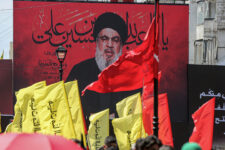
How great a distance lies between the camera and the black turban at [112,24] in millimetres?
34094

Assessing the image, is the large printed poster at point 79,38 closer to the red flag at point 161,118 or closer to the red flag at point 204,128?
the red flag at point 161,118

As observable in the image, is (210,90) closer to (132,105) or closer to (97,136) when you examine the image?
(97,136)

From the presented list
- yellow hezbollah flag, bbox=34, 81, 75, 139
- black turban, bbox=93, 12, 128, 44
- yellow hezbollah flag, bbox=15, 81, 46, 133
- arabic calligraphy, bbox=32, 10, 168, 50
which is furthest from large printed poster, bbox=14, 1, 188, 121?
yellow hezbollah flag, bbox=34, 81, 75, 139

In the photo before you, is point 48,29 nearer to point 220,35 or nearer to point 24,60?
point 24,60

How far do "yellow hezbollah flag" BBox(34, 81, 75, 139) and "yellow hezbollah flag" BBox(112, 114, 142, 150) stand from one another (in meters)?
1.60

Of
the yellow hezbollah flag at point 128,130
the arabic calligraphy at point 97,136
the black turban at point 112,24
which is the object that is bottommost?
the arabic calligraphy at point 97,136

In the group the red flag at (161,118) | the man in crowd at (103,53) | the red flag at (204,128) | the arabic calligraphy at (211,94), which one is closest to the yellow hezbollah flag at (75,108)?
the red flag at (161,118)

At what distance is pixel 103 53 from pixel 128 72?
72.8ft

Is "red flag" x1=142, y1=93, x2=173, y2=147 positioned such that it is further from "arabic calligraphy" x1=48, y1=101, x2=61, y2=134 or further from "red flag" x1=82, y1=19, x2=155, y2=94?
"red flag" x1=82, y1=19, x2=155, y2=94

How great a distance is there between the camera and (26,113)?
16.0 meters

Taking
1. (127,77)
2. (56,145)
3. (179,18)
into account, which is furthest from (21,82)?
(56,145)

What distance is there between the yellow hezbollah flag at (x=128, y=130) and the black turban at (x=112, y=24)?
18209 mm

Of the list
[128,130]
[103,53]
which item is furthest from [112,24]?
[128,130]

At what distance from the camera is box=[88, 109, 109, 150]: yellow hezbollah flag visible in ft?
59.5
